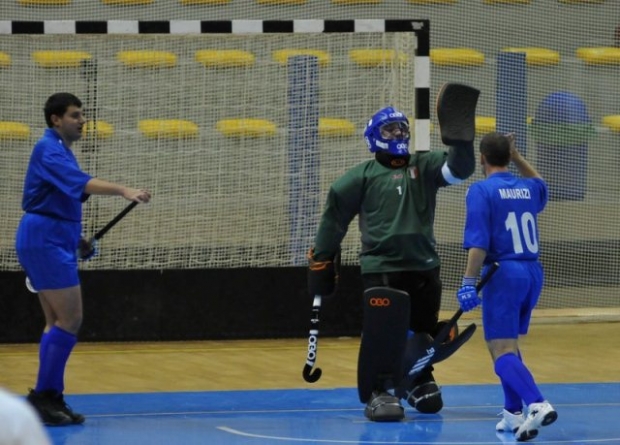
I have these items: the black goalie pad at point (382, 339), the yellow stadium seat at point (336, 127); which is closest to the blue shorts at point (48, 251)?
the black goalie pad at point (382, 339)

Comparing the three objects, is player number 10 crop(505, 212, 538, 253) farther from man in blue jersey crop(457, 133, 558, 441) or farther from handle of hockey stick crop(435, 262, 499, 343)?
handle of hockey stick crop(435, 262, 499, 343)

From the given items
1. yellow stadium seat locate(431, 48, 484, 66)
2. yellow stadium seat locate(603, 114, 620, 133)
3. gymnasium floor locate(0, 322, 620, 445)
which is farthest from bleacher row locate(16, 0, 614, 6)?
gymnasium floor locate(0, 322, 620, 445)

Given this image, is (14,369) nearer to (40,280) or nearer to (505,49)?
(40,280)

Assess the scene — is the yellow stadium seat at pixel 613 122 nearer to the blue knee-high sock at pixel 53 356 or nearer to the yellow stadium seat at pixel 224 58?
the yellow stadium seat at pixel 224 58

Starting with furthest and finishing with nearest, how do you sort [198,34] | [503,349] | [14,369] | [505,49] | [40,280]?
[505,49], [198,34], [14,369], [40,280], [503,349]

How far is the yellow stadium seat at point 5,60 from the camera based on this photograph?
31.2 ft

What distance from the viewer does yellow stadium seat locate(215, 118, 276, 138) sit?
9.87 meters

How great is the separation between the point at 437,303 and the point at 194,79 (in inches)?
149

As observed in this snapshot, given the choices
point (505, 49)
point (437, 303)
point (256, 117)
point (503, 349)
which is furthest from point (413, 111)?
point (503, 349)

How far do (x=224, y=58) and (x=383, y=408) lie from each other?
4.10 m

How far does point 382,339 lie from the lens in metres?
6.59

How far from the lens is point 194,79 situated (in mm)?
9836

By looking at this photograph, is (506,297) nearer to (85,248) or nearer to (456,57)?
(85,248)

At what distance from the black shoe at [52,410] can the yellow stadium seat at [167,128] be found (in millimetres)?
3588
